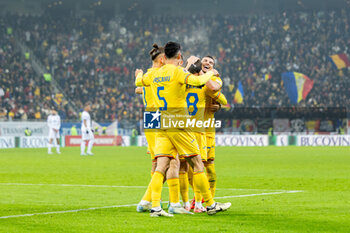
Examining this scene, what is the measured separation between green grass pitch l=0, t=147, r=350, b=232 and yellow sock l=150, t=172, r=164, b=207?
0.27 m

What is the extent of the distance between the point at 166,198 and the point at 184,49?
129 ft

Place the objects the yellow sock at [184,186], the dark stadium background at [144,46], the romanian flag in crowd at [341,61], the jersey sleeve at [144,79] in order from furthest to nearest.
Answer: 1. the romanian flag in crowd at [341,61]
2. the dark stadium background at [144,46]
3. the yellow sock at [184,186]
4. the jersey sleeve at [144,79]

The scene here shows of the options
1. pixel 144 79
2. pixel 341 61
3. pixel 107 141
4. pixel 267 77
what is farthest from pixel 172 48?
pixel 341 61

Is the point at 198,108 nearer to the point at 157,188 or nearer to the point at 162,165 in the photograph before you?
the point at 162,165

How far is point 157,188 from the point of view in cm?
852

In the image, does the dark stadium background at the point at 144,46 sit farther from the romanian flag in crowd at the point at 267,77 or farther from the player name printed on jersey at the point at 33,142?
the player name printed on jersey at the point at 33,142

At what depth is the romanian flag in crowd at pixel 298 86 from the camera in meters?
43.9

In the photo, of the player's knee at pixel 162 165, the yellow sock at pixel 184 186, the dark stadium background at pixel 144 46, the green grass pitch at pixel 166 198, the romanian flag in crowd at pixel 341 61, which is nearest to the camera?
the green grass pitch at pixel 166 198

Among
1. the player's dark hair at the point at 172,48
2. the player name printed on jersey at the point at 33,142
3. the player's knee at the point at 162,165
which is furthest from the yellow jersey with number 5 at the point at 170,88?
the player name printed on jersey at the point at 33,142

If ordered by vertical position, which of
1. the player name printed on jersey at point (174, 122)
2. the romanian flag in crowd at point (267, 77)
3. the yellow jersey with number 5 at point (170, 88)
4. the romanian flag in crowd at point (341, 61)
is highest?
the romanian flag in crowd at point (341, 61)

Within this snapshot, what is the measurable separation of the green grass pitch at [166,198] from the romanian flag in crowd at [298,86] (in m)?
24.3

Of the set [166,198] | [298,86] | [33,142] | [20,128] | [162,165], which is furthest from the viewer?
[298,86]

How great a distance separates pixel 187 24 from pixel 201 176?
4595 cm

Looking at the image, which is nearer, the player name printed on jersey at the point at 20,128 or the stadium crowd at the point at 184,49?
the player name printed on jersey at the point at 20,128
